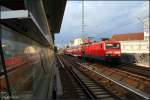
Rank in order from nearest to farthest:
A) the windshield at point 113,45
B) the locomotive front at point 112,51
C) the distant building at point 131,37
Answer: the locomotive front at point 112,51, the windshield at point 113,45, the distant building at point 131,37

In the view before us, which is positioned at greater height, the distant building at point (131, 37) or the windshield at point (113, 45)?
the distant building at point (131, 37)

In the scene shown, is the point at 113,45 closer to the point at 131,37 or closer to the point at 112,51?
the point at 112,51

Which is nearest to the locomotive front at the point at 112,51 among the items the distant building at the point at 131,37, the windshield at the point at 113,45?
the windshield at the point at 113,45

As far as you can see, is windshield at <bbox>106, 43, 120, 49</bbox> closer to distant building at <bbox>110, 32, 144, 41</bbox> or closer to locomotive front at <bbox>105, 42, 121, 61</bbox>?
locomotive front at <bbox>105, 42, 121, 61</bbox>

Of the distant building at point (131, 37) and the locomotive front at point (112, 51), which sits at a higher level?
the distant building at point (131, 37)

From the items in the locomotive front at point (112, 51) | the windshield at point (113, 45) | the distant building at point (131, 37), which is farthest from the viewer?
the distant building at point (131, 37)

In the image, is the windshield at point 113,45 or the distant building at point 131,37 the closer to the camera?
the windshield at point 113,45

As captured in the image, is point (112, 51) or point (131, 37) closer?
point (112, 51)

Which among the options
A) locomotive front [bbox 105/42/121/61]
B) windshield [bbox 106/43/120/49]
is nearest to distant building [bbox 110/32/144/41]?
windshield [bbox 106/43/120/49]

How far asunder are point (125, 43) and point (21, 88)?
7146 centimetres

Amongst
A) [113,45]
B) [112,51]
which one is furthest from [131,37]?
[112,51]

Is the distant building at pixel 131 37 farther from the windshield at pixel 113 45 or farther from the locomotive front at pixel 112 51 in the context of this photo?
the locomotive front at pixel 112 51

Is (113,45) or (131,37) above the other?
(131,37)

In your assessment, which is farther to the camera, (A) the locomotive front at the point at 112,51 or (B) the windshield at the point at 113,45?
(B) the windshield at the point at 113,45
